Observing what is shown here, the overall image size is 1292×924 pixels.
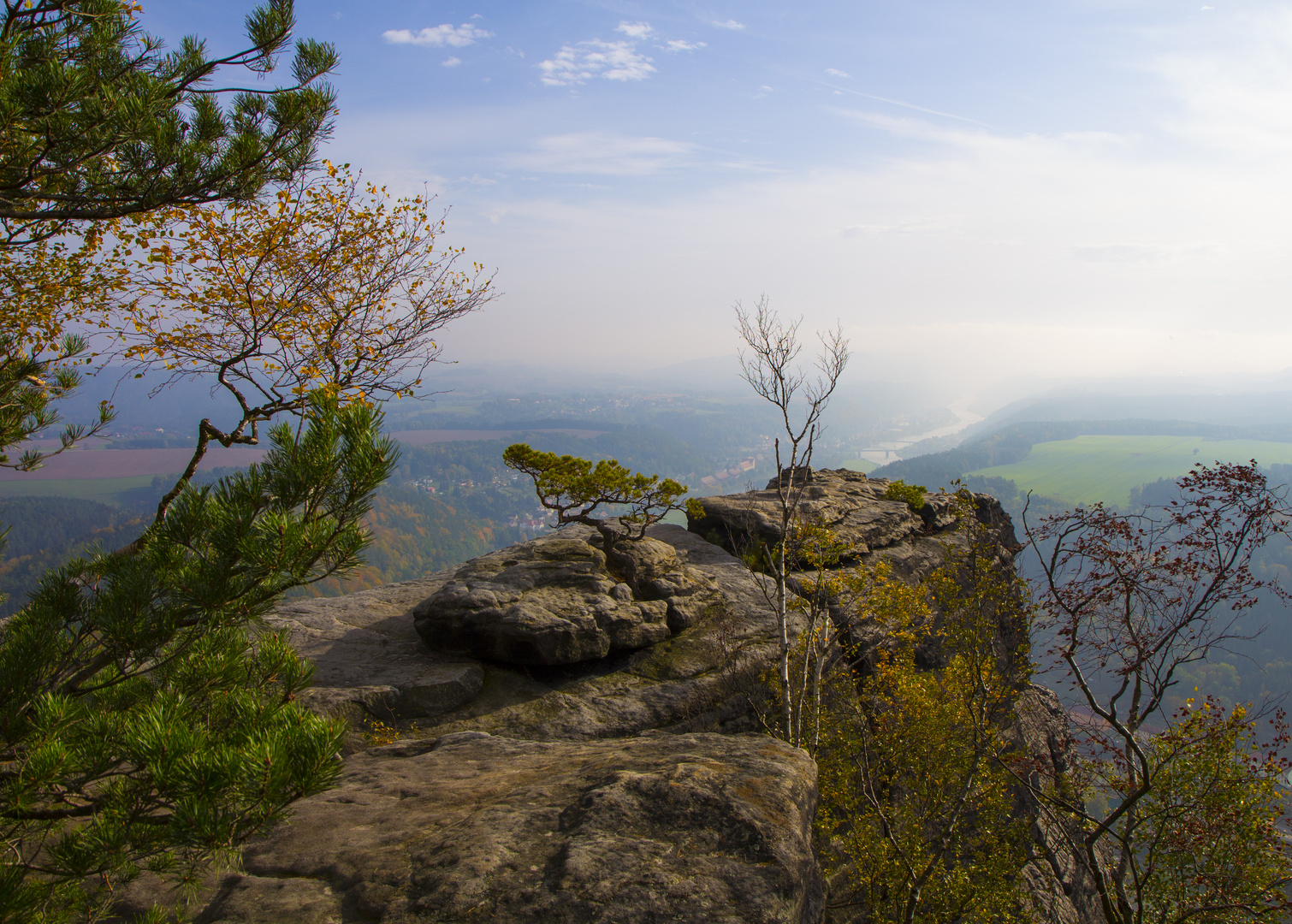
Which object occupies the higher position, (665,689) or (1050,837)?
(665,689)

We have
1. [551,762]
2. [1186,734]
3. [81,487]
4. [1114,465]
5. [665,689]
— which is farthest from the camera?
[81,487]

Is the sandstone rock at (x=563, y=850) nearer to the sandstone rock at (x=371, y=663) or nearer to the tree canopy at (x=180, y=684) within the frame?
the tree canopy at (x=180, y=684)

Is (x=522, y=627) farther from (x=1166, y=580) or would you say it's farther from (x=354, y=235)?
(x=1166, y=580)

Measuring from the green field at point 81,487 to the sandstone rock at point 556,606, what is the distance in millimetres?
195039

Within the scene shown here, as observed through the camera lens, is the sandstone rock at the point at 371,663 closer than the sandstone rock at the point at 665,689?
Yes

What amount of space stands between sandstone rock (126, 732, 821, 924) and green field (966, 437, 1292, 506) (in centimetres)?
15681

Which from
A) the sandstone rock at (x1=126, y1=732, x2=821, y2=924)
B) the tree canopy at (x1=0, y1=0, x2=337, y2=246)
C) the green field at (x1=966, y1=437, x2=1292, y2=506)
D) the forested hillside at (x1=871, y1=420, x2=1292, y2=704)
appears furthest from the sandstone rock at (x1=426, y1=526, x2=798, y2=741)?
the green field at (x1=966, y1=437, x2=1292, y2=506)

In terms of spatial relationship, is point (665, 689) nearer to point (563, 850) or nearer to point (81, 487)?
point (563, 850)

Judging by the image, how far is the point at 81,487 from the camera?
568 feet

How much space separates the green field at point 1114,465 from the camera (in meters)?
146

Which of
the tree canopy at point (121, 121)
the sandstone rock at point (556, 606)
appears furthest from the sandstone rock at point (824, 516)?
the tree canopy at point (121, 121)

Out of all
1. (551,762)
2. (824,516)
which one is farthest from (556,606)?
(824,516)

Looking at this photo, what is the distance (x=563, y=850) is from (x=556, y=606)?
8021 millimetres

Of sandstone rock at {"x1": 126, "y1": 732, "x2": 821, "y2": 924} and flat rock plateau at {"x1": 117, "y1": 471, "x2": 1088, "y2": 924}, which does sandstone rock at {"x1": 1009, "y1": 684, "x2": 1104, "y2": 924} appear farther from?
sandstone rock at {"x1": 126, "y1": 732, "x2": 821, "y2": 924}
